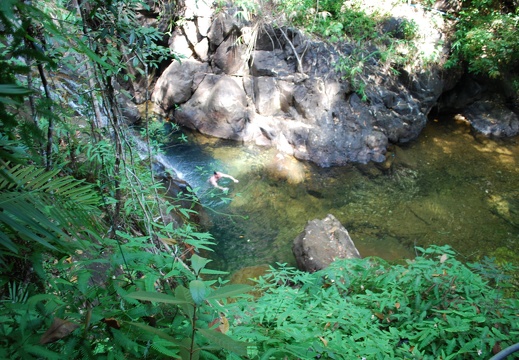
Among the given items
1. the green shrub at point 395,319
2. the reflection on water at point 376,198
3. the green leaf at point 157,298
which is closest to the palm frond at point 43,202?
the green leaf at point 157,298

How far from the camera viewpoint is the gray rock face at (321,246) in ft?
16.2

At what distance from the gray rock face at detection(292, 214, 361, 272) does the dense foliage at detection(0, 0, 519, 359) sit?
6.25 feet

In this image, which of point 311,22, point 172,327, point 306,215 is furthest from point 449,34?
point 172,327

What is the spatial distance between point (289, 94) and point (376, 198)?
345 centimetres

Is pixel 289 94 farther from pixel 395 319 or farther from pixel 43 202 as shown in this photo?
pixel 43 202

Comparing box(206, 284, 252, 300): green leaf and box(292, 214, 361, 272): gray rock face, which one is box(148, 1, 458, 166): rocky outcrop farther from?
box(206, 284, 252, 300): green leaf

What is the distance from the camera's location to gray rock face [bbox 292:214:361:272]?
493 cm

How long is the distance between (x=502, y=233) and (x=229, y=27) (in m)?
7.90

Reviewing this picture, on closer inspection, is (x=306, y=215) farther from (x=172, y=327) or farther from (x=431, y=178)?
(x=172, y=327)

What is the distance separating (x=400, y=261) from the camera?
5.38 metres

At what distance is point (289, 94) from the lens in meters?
8.66

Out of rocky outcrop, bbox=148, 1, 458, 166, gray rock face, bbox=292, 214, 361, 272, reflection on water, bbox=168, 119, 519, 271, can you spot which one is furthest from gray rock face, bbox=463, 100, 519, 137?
gray rock face, bbox=292, 214, 361, 272

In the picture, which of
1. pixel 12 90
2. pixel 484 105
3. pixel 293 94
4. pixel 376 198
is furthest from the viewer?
pixel 484 105

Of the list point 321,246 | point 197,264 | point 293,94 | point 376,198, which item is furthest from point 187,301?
point 293,94
